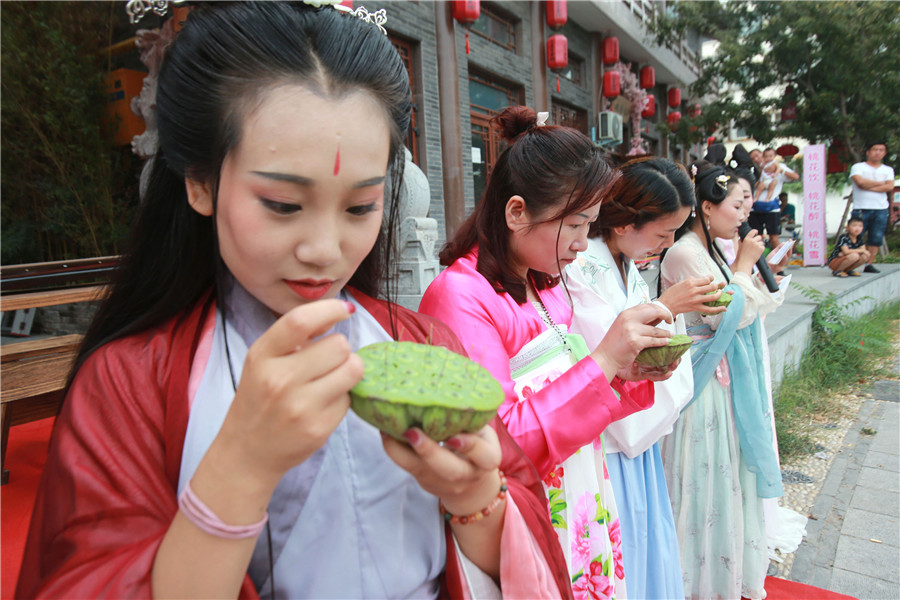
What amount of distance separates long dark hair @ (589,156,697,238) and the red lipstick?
1.82 metres

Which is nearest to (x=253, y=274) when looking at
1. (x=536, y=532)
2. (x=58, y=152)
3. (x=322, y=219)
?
(x=322, y=219)

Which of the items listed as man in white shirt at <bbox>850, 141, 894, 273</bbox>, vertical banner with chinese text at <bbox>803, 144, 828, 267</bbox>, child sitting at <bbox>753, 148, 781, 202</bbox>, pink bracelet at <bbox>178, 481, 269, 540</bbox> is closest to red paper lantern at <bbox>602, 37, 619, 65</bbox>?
child sitting at <bbox>753, 148, 781, 202</bbox>

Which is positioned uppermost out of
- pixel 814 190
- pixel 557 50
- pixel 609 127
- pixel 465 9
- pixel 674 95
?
pixel 674 95

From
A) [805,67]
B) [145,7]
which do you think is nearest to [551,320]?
[145,7]

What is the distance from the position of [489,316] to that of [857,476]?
4166 mm

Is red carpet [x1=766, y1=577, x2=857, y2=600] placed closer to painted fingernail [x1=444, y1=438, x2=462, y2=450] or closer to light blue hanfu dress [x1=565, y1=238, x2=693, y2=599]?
light blue hanfu dress [x1=565, y1=238, x2=693, y2=599]

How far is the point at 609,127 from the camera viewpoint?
12047 mm

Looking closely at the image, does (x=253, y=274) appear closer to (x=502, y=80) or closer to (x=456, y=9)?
(x=456, y=9)

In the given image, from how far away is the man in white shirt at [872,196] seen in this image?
10.5m

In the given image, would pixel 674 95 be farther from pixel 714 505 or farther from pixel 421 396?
pixel 421 396

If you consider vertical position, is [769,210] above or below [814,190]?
below

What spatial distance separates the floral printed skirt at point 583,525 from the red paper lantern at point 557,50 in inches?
393

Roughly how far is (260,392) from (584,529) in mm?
1402

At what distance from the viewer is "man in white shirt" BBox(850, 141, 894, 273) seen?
10.5 meters
